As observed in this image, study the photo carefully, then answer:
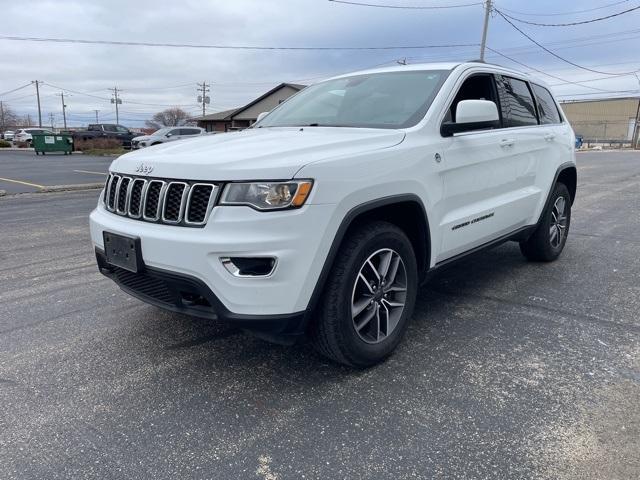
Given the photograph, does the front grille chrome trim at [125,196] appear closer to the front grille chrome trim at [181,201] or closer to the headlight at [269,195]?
the front grille chrome trim at [181,201]

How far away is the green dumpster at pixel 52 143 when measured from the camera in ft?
94.5

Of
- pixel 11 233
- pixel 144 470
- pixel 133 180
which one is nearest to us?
pixel 144 470

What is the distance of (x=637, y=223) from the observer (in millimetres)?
7801

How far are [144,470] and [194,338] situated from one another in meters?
1.32

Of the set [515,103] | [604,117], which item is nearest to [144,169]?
[515,103]

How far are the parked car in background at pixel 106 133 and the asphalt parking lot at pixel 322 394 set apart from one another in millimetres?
35190

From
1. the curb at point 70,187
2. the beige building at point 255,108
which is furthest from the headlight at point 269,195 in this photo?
the beige building at point 255,108

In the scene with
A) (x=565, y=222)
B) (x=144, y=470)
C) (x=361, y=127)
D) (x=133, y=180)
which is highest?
(x=361, y=127)

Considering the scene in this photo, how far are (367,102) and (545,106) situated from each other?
2.43 m

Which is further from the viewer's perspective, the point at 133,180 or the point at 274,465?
the point at 133,180

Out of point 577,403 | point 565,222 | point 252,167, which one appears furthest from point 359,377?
point 565,222

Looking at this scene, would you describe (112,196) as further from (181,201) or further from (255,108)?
(255,108)

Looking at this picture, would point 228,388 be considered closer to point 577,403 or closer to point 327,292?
point 327,292

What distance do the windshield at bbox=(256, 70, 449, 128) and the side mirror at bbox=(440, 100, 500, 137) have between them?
8.1 inches
